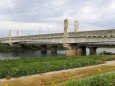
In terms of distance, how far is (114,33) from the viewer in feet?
197

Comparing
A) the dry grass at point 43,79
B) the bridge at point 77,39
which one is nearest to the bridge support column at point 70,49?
the bridge at point 77,39

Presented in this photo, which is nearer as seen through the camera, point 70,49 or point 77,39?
point 77,39

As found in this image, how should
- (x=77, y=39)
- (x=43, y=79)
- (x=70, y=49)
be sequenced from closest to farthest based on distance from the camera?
(x=43, y=79) → (x=77, y=39) → (x=70, y=49)

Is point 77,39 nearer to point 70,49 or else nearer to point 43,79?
point 70,49

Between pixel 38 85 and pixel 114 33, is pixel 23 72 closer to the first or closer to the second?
pixel 38 85

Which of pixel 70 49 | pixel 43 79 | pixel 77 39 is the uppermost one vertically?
pixel 77 39

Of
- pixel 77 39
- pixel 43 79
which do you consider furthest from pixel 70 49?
pixel 43 79

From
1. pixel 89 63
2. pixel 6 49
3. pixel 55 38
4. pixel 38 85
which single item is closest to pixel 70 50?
pixel 55 38

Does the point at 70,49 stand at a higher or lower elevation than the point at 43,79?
higher

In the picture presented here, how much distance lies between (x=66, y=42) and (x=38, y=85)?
52.1 m

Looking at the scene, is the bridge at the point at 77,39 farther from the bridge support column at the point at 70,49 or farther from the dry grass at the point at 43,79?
the dry grass at the point at 43,79

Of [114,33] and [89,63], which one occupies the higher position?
[114,33]

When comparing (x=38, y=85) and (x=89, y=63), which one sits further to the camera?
(x=89, y=63)

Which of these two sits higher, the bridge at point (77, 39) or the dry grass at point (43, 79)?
the bridge at point (77, 39)
